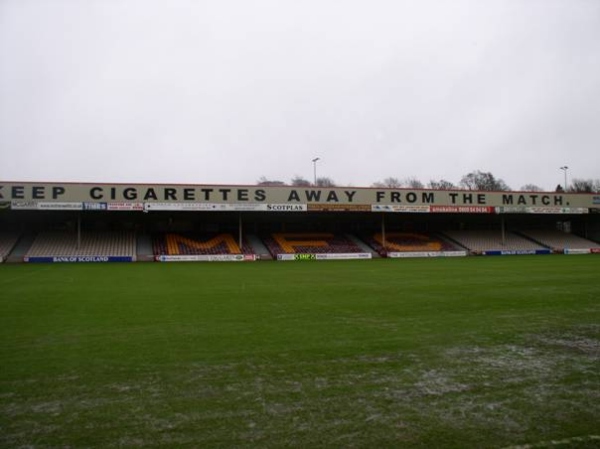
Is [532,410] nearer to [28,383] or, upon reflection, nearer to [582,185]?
[28,383]

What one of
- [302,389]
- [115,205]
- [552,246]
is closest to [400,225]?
[552,246]

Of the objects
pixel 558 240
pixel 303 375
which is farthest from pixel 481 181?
pixel 303 375

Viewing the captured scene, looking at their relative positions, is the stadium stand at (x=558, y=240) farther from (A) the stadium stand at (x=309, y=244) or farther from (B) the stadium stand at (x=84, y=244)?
(B) the stadium stand at (x=84, y=244)

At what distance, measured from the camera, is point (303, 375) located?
556 centimetres

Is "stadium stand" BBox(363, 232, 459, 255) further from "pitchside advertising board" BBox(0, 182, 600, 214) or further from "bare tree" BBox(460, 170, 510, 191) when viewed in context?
"bare tree" BBox(460, 170, 510, 191)

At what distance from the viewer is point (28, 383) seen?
5.31 m

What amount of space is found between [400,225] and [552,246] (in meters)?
14.9

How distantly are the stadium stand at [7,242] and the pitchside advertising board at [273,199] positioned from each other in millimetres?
3556

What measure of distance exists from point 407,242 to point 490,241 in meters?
8.93

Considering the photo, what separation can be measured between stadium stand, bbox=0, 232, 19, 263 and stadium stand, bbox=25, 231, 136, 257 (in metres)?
1.35

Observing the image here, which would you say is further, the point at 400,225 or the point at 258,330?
the point at 400,225

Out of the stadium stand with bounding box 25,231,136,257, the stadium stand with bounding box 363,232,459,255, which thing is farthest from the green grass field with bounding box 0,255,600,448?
the stadium stand with bounding box 363,232,459,255

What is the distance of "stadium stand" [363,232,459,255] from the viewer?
4285 centimetres

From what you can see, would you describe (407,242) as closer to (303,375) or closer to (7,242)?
(7,242)
